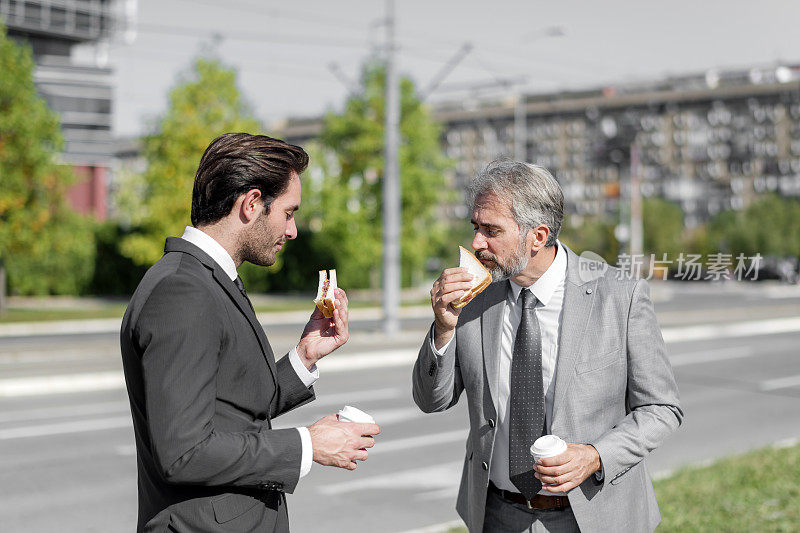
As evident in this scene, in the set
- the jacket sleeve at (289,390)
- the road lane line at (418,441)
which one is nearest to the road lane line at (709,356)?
the road lane line at (418,441)

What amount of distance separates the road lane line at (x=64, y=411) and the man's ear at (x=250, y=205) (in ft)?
29.8

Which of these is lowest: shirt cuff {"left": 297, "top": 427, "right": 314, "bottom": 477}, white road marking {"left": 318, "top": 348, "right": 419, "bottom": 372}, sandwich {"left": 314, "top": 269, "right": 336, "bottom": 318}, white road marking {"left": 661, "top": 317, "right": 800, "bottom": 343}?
white road marking {"left": 661, "top": 317, "right": 800, "bottom": 343}

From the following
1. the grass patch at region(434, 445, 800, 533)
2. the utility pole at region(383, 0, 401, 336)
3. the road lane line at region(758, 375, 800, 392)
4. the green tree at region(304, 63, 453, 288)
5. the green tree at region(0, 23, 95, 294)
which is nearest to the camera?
the grass patch at region(434, 445, 800, 533)

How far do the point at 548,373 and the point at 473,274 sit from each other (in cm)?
50

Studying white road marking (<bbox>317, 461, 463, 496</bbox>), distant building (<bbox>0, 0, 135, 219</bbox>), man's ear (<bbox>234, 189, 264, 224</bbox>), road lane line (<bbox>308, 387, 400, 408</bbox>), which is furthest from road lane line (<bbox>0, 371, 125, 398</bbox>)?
distant building (<bbox>0, 0, 135, 219</bbox>)

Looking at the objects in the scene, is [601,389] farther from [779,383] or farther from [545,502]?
[779,383]

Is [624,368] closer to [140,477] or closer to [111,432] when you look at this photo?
[140,477]

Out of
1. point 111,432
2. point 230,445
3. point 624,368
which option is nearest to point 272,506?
point 230,445

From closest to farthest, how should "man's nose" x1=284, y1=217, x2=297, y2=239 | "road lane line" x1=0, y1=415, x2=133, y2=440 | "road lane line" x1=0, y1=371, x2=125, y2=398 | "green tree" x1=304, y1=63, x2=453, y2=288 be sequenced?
"man's nose" x1=284, y1=217, x2=297, y2=239, "road lane line" x1=0, y1=415, x2=133, y2=440, "road lane line" x1=0, y1=371, x2=125, y2=398, "green tree" x1=304, y1=63, x2=453, y2=288

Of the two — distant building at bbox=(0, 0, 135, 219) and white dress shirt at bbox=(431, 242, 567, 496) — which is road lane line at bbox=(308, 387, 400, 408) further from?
distant building at bbox=(0, 0, 135, 219)

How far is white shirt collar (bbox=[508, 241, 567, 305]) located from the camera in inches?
120

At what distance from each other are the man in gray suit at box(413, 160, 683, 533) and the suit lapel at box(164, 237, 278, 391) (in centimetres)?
65

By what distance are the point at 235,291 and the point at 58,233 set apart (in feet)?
73.1

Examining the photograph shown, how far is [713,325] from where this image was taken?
2253 cm
